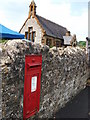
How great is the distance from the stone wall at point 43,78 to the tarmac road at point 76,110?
0.59 feet

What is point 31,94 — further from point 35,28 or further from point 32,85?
point 35,28

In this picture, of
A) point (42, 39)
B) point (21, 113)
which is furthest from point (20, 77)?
point (42, 39)

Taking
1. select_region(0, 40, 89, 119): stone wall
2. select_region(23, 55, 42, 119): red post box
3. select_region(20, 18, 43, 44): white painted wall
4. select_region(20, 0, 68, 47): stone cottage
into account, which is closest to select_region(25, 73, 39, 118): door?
select_region(23, 55, 42, 119): red post box

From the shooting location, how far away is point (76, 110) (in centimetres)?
493

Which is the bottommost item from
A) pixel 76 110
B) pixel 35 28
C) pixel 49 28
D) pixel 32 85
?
pixel 76 110

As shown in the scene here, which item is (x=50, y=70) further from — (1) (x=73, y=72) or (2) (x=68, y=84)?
(1) (x=73, y=72)

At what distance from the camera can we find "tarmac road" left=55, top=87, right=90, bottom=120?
446 cm

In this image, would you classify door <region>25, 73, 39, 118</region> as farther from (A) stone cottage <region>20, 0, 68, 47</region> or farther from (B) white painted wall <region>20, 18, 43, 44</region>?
(B) white painted wall <region>20, 18, 43, 44</region>

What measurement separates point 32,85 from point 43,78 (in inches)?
18.6

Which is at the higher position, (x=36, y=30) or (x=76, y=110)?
(x=36, y=30)

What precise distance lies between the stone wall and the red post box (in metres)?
0.13

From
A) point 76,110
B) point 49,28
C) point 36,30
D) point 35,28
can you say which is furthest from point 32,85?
point 49,28

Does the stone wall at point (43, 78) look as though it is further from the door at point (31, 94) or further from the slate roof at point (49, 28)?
the slate roof at point (49, 28)

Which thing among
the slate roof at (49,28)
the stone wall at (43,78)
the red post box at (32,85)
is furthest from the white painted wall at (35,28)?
the red post box at (32,85)
